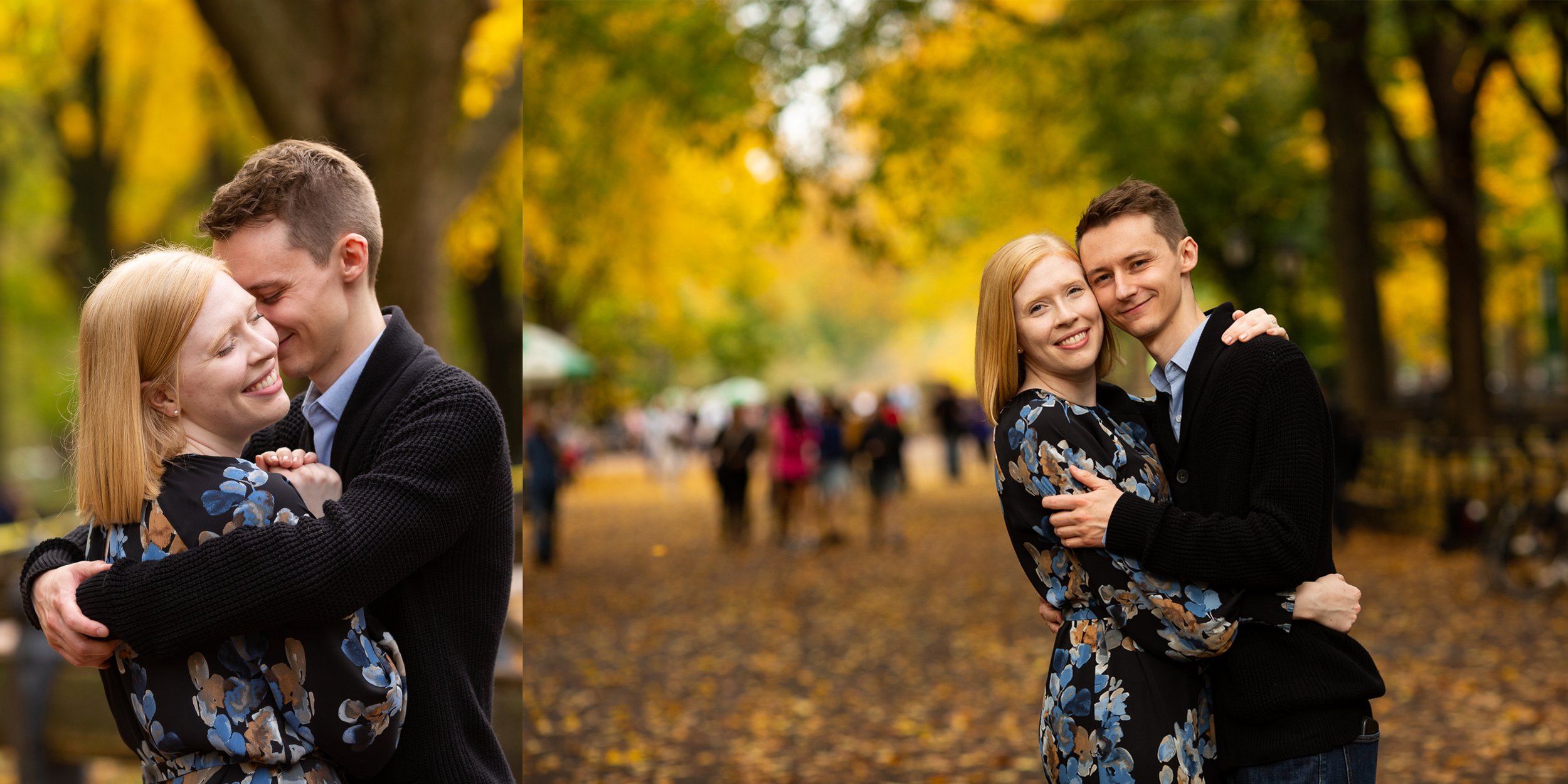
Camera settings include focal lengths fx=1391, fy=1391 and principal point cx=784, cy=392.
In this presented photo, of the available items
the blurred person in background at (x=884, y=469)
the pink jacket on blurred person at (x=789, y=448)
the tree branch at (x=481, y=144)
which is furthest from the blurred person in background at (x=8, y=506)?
the tree branch at (x=481, y=144)

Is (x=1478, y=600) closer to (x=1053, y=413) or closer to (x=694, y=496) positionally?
(x=1053, y=413)

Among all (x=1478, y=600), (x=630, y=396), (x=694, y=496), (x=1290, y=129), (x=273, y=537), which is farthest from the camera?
(x=630, y=396)

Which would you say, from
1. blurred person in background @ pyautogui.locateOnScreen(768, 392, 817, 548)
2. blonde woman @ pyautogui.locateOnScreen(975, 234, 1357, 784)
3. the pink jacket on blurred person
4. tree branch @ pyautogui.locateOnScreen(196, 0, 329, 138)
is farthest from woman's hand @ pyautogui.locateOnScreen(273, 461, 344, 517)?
the pink jacket on blurred person

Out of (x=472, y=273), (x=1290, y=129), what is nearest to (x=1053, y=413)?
(x=1290, y=129)

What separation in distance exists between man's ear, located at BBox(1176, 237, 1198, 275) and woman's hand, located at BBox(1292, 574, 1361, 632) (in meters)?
0.59

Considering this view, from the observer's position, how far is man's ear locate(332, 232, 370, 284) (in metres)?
2.27

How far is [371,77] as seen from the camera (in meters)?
7.57

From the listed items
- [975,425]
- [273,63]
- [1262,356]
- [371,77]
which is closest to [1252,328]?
[1262,356]

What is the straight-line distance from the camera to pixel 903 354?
4944cm

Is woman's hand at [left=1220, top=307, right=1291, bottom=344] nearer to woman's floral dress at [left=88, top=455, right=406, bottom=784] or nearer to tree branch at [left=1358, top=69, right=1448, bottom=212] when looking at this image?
woman's floral dress at [left=88, top=455, right=406, bottom=784]

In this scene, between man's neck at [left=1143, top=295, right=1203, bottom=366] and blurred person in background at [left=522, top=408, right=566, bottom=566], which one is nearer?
man's neck at [left=1143, top=295, right=1203, bottom=366]

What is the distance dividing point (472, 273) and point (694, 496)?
8.91 m

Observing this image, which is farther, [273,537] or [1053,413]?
[1053,413]

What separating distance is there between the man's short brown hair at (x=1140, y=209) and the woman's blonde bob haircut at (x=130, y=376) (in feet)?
4.84
